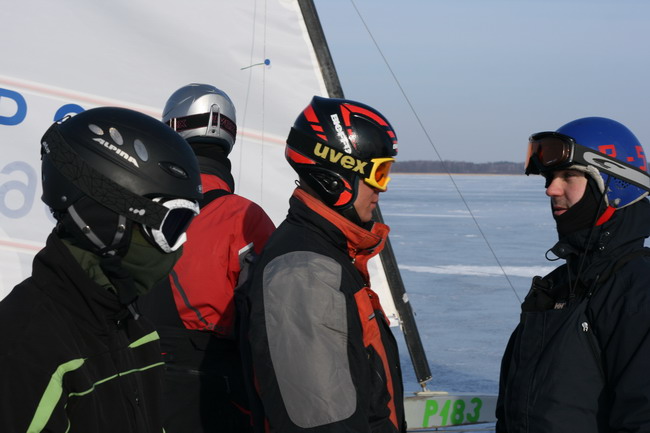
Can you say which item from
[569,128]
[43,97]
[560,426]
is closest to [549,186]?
[569,128]

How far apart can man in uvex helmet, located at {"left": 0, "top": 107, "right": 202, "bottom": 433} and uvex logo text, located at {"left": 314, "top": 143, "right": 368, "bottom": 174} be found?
38 cm

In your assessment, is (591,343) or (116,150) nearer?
(116,150)

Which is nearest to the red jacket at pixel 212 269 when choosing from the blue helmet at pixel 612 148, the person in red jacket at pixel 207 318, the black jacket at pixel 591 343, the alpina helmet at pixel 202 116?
the person in red jacket at pixel 207 318

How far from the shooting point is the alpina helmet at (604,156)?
2.01 m

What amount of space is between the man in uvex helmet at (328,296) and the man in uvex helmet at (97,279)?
0.78 ft

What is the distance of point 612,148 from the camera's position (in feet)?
6.78

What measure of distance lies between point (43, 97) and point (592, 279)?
268cm

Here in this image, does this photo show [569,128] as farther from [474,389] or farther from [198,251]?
[474,389]

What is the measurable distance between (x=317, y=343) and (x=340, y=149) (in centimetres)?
49

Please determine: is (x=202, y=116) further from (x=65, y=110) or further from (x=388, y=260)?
(x=388, y=260)

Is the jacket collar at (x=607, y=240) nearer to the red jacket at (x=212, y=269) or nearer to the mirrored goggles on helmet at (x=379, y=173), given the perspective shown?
the mirrored goggles on helmet at (x=379, y=173)

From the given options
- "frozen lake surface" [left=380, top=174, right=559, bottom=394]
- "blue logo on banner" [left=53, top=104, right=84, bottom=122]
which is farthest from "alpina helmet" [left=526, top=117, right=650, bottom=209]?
"frozen lake surface" [left=380, top=174, right=559, bottom=394]

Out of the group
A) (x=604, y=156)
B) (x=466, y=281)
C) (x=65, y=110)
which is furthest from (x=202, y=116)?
(x=466, y=281)

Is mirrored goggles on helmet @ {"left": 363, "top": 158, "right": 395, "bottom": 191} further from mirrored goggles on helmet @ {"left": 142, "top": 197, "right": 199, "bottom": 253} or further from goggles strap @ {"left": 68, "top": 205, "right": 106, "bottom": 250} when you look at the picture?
goggles strap @ {"left": 68, "top": 205, "right": 106, "bottom": 250}
